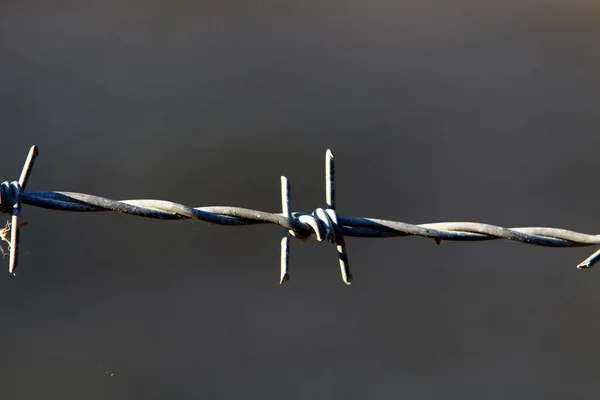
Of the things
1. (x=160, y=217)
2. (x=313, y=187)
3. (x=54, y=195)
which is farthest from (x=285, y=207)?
(x=313, y=187)

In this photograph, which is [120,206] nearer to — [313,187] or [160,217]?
[160,217]

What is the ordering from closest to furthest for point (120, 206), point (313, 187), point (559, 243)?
point (120, 206) < point (559, 243) < point (313, 187)

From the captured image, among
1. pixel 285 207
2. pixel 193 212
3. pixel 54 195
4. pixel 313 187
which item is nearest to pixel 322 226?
pixel 285 207

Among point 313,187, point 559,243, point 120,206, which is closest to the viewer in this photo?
point 120,206

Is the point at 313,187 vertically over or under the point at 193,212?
over

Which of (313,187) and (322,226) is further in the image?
(313,187)

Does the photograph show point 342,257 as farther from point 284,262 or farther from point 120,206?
point 120,206
